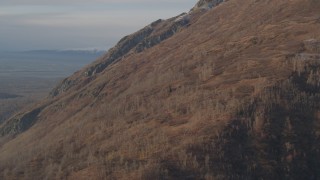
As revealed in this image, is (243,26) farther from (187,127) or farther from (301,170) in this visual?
(301,170)

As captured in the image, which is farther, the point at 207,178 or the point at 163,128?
the point at 163,128

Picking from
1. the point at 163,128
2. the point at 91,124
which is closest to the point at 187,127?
the point at 163,128

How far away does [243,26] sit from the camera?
17975 cm

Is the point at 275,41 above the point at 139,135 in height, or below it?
above

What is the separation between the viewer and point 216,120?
103 metres

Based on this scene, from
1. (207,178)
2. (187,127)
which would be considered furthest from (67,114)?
(207,178)

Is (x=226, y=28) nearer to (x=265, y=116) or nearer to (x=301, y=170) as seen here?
(x=265, y=116)

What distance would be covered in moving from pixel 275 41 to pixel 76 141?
55807mm

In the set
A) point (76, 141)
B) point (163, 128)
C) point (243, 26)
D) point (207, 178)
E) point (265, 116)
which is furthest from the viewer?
point (243, 26)

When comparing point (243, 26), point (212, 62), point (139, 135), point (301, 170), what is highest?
point (243, 26)

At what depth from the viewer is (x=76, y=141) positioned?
125m

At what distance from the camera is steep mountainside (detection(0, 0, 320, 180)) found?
90.6 meters

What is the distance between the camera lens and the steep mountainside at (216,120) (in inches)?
3568

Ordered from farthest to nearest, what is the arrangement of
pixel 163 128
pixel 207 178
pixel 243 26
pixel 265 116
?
pixel 243 26
pixel 163 128
pixel 265 116
pixel 207 178
